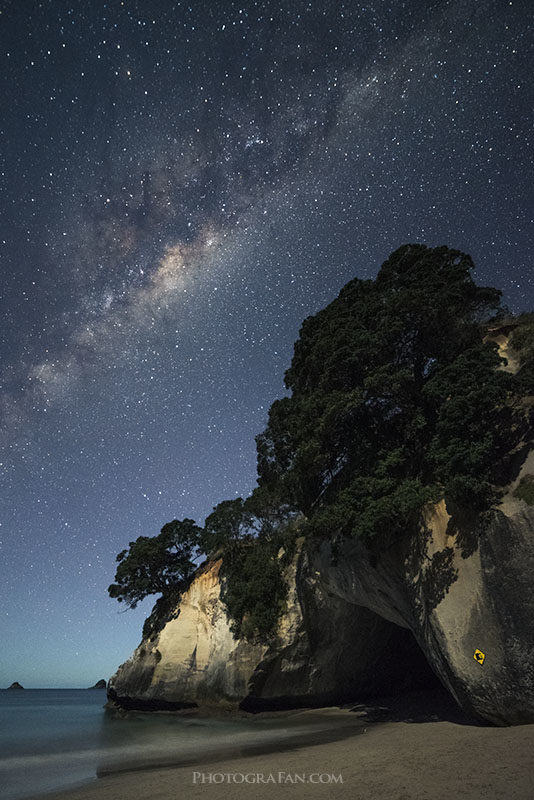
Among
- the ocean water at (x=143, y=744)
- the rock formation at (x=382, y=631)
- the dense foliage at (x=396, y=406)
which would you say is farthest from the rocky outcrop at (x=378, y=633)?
the ocean water at (x=143, y=744)

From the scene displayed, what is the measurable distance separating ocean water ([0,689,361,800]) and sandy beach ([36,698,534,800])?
145cm

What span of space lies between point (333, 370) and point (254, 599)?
17817 millimetres

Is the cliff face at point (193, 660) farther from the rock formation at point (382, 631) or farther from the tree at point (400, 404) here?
the tree at point (400, 404)

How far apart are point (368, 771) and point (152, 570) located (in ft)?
106

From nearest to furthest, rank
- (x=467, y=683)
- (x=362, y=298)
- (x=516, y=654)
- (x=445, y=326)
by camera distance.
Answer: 1. (x=516, y=654)
2. (x=467, y=683)
3. (x=445, y=326)
4. (x=362, y=298)

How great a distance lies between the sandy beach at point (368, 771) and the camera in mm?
7691

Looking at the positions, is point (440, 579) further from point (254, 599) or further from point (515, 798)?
point (254, 599)

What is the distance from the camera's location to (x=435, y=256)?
825 inches

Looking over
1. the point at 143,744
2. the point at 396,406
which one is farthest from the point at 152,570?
the point at 396,406

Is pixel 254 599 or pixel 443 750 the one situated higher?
pixel 254 599

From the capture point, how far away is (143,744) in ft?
64.2

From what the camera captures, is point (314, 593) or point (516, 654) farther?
point (314, 593)

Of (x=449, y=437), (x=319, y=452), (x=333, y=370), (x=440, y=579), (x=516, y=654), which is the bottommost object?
(x=516, y=654)

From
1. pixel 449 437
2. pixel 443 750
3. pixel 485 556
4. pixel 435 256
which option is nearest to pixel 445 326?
pixel 435 256
